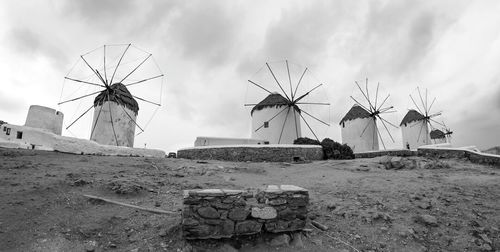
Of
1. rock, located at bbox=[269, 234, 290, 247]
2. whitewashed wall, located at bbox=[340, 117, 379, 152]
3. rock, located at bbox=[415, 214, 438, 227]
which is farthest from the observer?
whitewashed wall, located at bbox=[340, 117, 379, 152]

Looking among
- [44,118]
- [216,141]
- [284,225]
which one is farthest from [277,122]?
[284,225]

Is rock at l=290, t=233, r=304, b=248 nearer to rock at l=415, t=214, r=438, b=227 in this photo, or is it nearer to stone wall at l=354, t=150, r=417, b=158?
rock at l=415, t=214, r=438, b=227

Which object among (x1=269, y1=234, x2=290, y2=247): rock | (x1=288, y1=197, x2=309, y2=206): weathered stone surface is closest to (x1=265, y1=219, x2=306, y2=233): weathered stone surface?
(x1=269, y1=234, x2=290, y2=247): rock

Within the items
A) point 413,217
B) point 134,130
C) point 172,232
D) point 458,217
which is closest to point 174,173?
point 172,232

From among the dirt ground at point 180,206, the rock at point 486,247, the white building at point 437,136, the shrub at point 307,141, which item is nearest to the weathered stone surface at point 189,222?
the dirt ground at point 180,206

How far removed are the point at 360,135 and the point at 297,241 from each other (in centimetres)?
2753

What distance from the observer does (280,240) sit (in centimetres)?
597

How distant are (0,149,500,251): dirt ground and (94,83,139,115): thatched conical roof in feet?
35.8

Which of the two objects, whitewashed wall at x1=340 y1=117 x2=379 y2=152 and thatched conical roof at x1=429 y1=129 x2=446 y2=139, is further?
thatched conical roof at x1=429 y1=129 x2=446 y2=139

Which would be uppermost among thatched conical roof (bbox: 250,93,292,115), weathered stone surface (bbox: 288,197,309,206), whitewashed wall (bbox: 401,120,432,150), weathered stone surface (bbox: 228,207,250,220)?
thatched conical roof (bbox: 250,93,292,115)

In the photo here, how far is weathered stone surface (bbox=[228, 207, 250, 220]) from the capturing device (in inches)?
228

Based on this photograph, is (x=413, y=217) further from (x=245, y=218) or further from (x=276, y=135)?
(x=276, y=135)

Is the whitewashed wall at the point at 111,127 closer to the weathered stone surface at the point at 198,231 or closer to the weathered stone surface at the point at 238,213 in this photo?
the weathered stone surface at the point at 198,231

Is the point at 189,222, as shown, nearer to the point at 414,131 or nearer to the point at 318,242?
the point at 318,242
